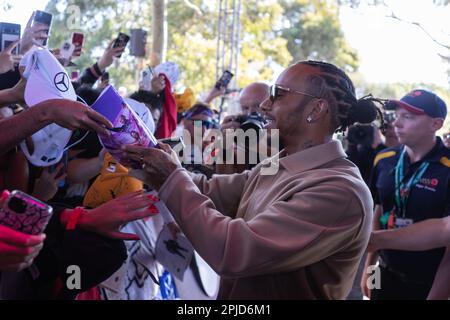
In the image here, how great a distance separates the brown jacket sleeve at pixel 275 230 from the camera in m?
1.54

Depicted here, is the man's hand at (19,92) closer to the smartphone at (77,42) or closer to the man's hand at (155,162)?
the man's hand at (155,162)

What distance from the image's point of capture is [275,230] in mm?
1555

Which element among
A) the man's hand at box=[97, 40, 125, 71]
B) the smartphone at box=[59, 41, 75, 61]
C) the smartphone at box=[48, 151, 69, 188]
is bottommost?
the smartphone at box=[48, 151, 69, 188]

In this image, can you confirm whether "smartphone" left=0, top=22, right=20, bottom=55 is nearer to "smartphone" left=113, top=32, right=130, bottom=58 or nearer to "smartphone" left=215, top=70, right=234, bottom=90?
"smartphone" left=113, top=32, right=130, bottom=58

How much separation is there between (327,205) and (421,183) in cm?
166

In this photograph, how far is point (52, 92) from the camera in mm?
1777

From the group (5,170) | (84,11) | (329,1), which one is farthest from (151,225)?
(329,1)

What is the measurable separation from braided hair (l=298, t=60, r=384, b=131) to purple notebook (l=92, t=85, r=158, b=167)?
61 centimetres

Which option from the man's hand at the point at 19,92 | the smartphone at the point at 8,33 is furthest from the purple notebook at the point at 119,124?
the smartphone at the point at 8,33

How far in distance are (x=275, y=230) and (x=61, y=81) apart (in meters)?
0.88

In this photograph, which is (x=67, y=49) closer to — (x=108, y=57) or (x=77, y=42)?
(x=77, y=42)

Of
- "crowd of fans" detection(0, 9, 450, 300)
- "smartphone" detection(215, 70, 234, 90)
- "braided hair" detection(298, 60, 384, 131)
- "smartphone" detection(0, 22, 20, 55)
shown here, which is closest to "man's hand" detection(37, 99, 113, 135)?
"crowd of fans" detection(0, 9, 450, 300)

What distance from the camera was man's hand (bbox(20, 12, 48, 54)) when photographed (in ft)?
8.78

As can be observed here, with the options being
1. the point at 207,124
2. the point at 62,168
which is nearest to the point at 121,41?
the point at 207,124
